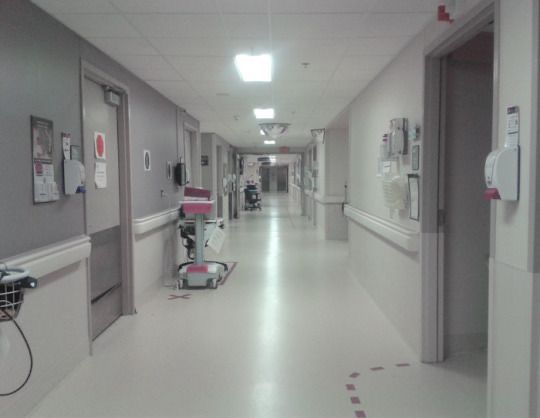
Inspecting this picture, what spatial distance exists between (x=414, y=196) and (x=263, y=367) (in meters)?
1.77

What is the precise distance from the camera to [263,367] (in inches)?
133

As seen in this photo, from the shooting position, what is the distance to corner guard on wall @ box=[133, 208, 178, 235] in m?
4.76

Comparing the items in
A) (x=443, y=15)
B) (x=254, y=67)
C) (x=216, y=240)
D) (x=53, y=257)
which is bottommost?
(x=216, y=240)

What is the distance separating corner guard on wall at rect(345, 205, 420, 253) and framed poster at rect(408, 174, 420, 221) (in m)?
0.14

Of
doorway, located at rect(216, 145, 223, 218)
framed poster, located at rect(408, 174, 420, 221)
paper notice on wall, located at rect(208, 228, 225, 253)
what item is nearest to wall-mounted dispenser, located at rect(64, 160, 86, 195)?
framed poster, located at rect(408, 174, 420, 221)

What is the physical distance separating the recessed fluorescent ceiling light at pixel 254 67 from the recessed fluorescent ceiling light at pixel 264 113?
2.40m

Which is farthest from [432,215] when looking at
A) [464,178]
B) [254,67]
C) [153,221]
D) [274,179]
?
[274,179]

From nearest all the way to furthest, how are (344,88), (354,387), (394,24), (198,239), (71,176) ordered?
(354,387) → (71,176) → (394,24) → (344,88) → (198,239)

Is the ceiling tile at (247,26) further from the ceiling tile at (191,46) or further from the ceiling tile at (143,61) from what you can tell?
the ceiling tile at (143,61)

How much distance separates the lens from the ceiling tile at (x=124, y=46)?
3.65 m

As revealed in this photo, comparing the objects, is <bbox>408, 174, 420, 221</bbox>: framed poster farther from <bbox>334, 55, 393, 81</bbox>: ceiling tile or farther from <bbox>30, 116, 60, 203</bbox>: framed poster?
<bbox>30, 116, 60, 203</bbox>: framed poster

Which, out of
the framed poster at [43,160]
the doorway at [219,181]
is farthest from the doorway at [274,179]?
the framed poster at [43,160]

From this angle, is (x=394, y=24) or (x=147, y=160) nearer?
(x=394, y=24)

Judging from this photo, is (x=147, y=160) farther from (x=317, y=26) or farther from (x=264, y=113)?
(x=264, y=113)
